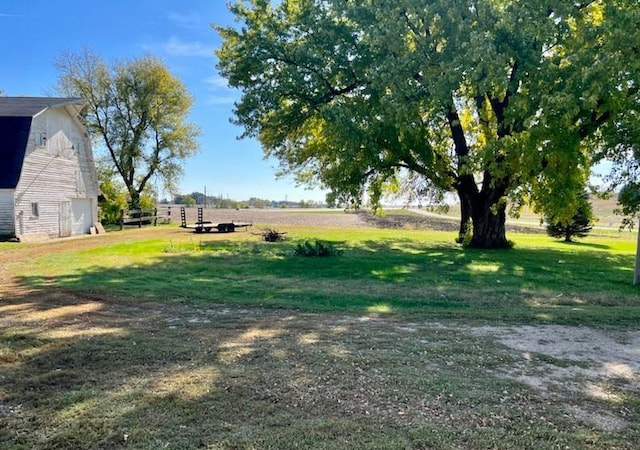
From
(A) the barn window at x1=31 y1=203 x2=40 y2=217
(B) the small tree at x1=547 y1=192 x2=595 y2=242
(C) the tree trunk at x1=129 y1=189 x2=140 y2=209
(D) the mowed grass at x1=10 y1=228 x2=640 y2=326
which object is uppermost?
(C) the tree trunk at x1=129 y1=189 x2=140 y2=209

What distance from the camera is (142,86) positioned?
32.9 m

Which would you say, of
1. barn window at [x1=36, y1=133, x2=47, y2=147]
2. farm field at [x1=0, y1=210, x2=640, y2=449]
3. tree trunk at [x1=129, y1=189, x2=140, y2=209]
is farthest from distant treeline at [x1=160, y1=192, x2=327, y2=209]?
farm field at [x1=0, y1=210, x2=640, y2=449]

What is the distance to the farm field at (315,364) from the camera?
3.01 m

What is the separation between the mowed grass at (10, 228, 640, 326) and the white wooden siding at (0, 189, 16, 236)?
6761 mm

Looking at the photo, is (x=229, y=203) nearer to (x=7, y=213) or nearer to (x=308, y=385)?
(x=7, y=213)

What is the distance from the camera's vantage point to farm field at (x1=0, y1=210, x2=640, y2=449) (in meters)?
3.01

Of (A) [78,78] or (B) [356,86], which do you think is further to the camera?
(A) [78,78]

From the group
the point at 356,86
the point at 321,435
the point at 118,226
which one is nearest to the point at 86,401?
the point at 321,435

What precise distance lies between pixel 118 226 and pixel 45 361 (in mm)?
28614

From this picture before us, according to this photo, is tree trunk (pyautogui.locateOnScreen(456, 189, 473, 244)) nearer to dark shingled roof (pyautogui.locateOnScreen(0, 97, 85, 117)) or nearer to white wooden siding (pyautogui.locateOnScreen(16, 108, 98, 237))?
white wooden siding (pyautogui.locateOnScreen(16, 108, 98, 237))

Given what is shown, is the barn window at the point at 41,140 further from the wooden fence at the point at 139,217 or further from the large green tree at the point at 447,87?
the large green tree at the point at 447,87

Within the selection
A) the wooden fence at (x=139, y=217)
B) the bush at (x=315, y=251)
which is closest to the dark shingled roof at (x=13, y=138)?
the wooden fence at (x=139, y=217)

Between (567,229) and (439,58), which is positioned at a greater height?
(439,58)

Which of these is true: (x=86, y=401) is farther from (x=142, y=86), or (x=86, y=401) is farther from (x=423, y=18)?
(x=142, y=86)
